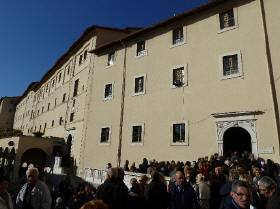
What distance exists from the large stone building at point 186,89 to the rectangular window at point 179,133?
0.20ft

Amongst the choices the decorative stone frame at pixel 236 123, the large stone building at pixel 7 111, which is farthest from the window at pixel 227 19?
the large stone building at pixel 7 111

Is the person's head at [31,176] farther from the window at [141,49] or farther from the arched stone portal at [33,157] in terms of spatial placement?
the arched stone portal at [33,157]

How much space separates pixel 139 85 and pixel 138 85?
0.36 ft

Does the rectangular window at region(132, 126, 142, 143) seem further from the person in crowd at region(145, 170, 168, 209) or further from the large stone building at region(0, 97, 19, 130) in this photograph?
the large stone building at region(0, 97, 19, 130)

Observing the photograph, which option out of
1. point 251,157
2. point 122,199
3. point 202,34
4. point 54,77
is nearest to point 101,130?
point 202,34

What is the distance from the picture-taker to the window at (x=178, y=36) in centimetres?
1596

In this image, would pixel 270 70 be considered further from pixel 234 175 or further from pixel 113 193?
pixel 113 193

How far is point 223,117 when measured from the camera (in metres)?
12.6

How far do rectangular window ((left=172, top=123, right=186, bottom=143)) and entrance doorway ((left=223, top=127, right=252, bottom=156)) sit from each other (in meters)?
Answer: 2.51

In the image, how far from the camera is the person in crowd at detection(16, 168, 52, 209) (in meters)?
3.97

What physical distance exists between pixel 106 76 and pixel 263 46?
12691 millimetres

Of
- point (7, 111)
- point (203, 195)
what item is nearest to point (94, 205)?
point (203, 195)

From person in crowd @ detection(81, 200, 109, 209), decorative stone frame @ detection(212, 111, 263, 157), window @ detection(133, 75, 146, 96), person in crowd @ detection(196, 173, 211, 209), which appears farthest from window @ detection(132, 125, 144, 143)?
person in crowd @ detection(81, 200, 109, 209)

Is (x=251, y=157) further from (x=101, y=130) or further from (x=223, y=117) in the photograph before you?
(x=101, y=130)
